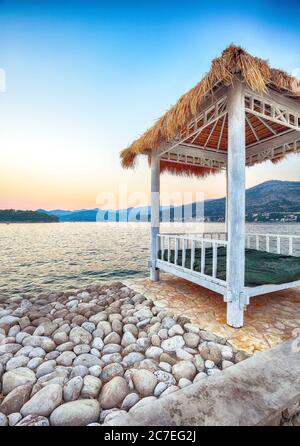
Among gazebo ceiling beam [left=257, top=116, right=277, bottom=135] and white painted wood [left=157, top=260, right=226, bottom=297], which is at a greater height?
gazebo ceiling beam [left=257, top=116, right=277, bottom=135]

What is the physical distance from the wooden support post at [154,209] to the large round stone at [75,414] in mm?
2968

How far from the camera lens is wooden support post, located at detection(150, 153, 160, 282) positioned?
4.14m

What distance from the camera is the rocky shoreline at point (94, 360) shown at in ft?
4.38

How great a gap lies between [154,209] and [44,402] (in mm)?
3418

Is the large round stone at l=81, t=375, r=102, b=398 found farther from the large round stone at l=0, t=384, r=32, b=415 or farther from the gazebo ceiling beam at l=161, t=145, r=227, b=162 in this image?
the gazebo ceiling beam at l=161, t=145, r=227, b=162

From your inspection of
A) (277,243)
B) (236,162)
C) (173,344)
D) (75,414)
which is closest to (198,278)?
(173,344)

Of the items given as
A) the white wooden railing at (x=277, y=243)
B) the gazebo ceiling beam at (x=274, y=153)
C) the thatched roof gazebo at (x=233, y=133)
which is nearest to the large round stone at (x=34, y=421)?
the thatched roof gazebo at (x=233, y=133)

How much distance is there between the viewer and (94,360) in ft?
6.04

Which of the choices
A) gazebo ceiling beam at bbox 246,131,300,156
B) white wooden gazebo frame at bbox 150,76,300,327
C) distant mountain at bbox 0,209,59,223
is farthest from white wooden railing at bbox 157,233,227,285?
distant mountain at bbox 0,209,59,223

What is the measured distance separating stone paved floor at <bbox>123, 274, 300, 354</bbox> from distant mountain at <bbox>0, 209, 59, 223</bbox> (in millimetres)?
20902

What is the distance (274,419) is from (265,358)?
0.60 metres

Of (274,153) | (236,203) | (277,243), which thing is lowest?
(277,243)

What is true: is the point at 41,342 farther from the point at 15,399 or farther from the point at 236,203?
the point at 236,203

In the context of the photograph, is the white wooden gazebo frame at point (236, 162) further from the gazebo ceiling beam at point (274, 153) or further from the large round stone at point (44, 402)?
the large round stone at point (44, 402)
